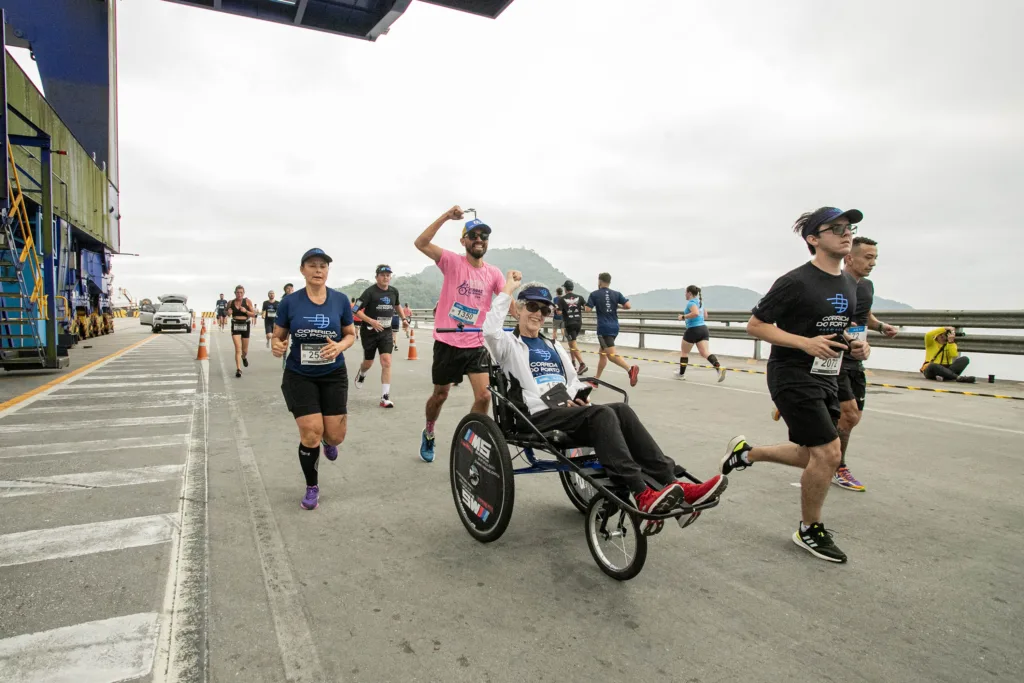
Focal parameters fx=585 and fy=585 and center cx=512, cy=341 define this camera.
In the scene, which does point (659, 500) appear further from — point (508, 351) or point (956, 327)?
point (956, 327)

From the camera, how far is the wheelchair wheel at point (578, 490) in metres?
3.99

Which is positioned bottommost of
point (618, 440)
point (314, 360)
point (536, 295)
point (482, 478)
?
point (482, 478)

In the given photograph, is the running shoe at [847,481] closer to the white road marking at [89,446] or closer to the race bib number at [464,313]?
the race bib number at [464,313]

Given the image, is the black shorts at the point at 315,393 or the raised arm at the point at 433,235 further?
the raised arm at the point at 433,235

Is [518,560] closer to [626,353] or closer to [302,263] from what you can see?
[302,263]

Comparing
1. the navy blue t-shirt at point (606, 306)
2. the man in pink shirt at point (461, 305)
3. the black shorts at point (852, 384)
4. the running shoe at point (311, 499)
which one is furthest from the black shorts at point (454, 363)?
the navy blue t-shirt at point (606, 306)

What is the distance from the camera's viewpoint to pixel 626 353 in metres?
19.6

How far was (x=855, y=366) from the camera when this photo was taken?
4.85 metres

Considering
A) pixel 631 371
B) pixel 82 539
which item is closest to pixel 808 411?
pixel 631 371

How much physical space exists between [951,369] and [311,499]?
40.8ft

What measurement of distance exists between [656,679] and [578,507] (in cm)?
189

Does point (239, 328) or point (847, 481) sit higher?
point (239, 328)

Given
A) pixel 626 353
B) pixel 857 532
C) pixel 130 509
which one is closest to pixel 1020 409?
pixel 857 532

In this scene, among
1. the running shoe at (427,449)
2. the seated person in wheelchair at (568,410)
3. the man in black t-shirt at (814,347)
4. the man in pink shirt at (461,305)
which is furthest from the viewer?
the running shoe at (427,449)
